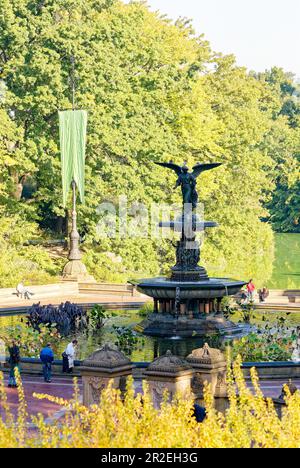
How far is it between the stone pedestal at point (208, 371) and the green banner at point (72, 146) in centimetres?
3186

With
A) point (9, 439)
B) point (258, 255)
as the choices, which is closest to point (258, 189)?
point (258, 255)

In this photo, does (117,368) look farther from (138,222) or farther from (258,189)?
(258,189)

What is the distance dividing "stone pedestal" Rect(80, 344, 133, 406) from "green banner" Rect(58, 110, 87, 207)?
3252 cm

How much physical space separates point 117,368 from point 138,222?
125 ft

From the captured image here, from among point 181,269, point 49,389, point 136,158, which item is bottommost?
point 49,389

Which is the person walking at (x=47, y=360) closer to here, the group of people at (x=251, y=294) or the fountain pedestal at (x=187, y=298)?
the fountain pedestal at (x=187, y=298)

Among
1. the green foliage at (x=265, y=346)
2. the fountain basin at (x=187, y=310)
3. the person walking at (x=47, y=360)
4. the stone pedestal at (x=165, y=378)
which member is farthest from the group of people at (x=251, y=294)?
the stone pedestal at (x=165, y=378)

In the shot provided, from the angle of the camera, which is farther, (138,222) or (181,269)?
(138,222)

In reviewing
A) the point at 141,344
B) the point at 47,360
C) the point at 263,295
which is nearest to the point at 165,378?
the point at 47,360

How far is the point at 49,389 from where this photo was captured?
27.2 m

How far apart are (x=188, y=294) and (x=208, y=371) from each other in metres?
11.3

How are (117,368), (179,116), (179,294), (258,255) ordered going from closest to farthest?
(117,368), (179,294), (179,116), (258,255)

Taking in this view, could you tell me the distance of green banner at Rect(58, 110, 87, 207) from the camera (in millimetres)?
55969
